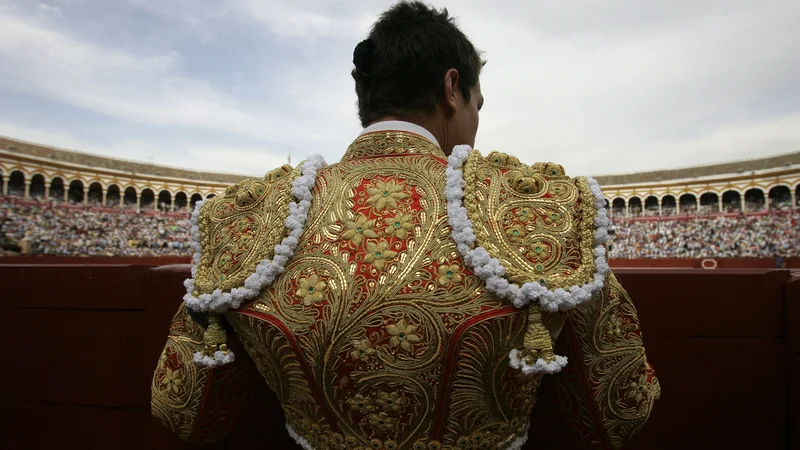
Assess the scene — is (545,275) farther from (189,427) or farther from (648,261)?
(648,261)

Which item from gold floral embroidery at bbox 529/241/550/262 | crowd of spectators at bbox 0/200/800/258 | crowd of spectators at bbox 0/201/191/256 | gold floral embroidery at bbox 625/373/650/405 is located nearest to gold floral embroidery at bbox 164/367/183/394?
gold floral embroidery at bbox 529/241/550/262

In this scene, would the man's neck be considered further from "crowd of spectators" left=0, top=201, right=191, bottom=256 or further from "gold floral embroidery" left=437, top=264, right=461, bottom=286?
"crowd of spectators" left=0, top=201, right=191, bottom=256

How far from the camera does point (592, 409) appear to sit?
2.42 ft

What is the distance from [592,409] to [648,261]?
12506 millimetres

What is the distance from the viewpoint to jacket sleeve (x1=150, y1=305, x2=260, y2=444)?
30.1 inches

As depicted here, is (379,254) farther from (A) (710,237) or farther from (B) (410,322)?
(A) (710,237)

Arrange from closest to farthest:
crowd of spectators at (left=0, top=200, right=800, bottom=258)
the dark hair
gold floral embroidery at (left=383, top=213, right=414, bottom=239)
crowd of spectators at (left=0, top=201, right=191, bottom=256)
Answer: gold floral embroidery at (left=383, top=213, right=414, bottom=239), the dark hair, crowd of spectators at (left=0, top=201, right=191, bottom=256), crowd of spectators at (left=0, top=200, right=800, bottom=258)

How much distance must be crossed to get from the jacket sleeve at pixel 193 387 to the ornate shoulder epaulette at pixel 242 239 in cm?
9

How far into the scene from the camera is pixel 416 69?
825mm

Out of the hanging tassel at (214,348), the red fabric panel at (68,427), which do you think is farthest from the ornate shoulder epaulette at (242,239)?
the red fabric panel at (68,427)

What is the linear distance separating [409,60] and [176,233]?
26.2m

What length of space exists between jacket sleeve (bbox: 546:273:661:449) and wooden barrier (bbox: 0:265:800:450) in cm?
62

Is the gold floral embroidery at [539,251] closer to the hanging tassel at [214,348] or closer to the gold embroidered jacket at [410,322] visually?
the gold embroidered jacket at [410,322]

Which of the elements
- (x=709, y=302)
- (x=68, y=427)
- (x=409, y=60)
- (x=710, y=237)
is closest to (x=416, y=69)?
(x=409, y=60)
